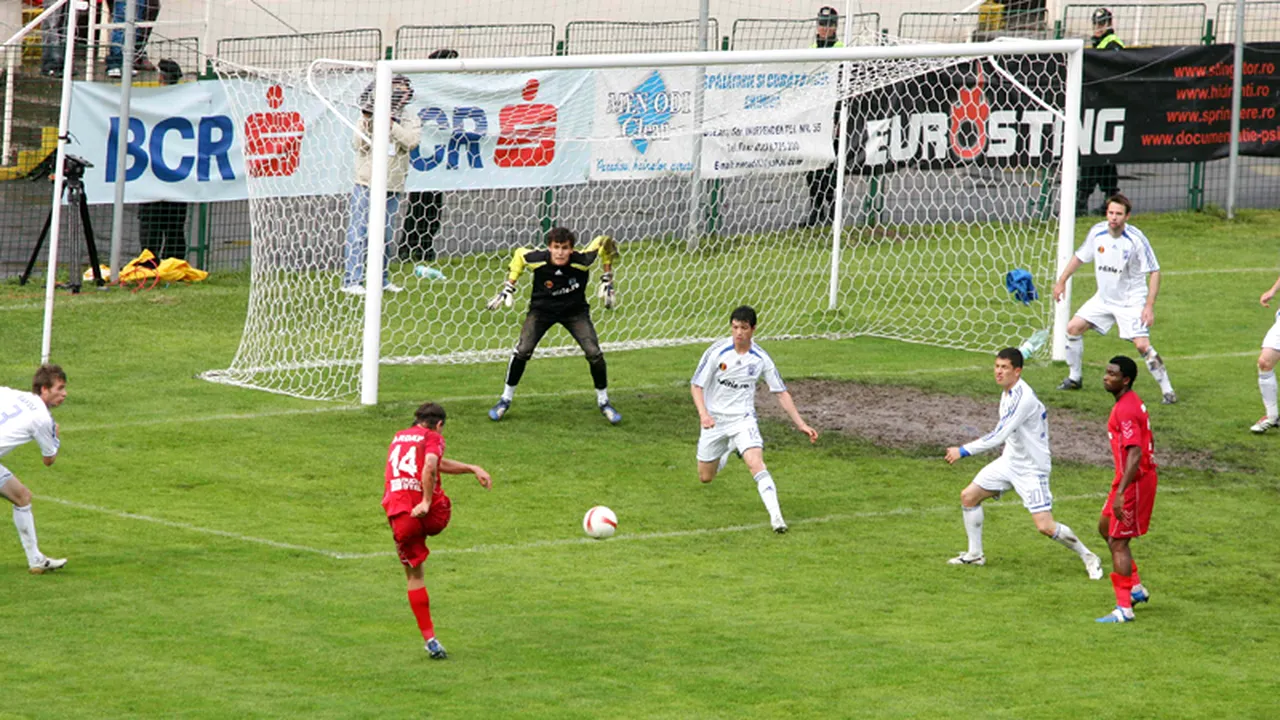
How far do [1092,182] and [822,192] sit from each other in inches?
293

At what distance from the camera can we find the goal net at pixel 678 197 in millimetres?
19000

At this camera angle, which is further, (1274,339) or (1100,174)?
(1100,174)

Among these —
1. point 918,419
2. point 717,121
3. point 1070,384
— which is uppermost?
point 717,121

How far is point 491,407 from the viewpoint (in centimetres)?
1686

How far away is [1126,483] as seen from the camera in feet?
34.9

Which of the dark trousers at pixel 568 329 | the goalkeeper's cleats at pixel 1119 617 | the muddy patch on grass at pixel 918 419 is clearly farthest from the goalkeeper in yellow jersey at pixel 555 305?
the goalkeeper's cleats at pixel 1119 617

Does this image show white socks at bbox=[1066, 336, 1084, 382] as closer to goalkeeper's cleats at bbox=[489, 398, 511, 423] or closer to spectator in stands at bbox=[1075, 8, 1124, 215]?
goalkeeper's cleats at bbox=[489, 398, 511, 423]

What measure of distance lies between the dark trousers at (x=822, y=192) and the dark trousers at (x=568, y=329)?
5.94 meters

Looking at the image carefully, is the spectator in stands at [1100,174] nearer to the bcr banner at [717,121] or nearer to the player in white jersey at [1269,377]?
the bcr banner at [717,121]

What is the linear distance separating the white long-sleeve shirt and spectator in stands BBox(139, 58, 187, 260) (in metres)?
14.1

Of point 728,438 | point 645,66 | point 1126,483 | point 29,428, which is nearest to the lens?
point 1126,483

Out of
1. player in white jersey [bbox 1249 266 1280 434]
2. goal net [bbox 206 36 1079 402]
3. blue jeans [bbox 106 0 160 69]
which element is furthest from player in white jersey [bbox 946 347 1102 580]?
blue jeans [bbox 106 0 160 69]

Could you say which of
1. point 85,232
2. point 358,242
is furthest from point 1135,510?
point 85,232

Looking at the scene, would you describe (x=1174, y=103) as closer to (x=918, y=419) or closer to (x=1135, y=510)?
(x=918, y=419)
